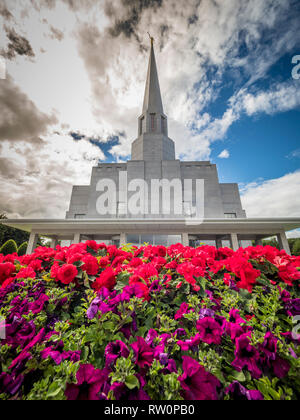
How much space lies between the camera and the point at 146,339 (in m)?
1.00

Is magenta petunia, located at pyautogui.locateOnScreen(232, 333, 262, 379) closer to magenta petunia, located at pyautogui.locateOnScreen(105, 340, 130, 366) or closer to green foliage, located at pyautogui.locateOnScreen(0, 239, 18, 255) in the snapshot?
magenta petunia, located at pyautogui.locateOnScreen(105, 340, 130, 366)

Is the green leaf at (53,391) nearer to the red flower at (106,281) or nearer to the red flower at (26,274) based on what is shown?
the red flower at (106,281)

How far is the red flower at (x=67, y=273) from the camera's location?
55.9 inches

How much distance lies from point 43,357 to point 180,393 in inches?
28.3

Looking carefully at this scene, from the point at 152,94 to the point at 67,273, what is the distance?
29009 millimetres

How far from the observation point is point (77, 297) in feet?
4.87

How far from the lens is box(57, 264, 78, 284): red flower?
1.42 metres

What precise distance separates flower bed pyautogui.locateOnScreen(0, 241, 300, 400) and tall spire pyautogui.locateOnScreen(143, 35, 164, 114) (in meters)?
26.9

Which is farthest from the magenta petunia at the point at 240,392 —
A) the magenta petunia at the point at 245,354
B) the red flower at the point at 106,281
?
the red flower at the point at 106,281

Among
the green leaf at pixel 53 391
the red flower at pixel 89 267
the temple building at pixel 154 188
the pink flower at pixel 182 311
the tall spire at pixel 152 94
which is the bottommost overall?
the green leaf at pixel 53 391

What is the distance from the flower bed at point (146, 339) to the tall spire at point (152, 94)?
26941mm

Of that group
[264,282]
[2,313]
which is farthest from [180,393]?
[2,313]

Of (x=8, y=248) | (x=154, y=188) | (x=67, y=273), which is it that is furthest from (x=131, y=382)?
(x=154, y=188)

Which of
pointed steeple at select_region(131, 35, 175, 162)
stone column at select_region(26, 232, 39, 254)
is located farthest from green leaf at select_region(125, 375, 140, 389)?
pointed steeple at select_region(131, 35, 175, 162)
